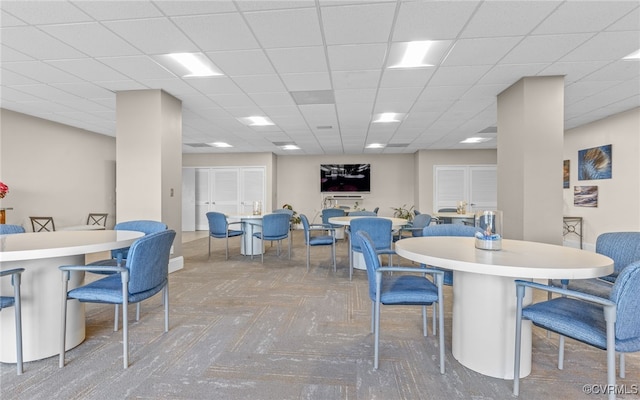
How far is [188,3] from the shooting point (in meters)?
2.46

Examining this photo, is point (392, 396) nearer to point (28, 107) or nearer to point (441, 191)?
point (28, 107)

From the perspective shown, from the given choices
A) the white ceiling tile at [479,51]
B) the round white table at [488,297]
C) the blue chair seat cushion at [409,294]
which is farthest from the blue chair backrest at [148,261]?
the white ceiling tile at [479,51]

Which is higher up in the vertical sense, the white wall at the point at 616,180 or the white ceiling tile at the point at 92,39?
the white ceiling tile at the point at 92,39

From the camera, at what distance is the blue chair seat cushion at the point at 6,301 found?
6.09 ft

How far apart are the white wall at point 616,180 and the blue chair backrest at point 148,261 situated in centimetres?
721

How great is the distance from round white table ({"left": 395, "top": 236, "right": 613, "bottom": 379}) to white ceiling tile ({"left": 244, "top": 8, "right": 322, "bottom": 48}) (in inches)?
81.5

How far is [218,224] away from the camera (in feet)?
17.5

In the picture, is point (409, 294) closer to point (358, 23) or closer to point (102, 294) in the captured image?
point (102, 294)

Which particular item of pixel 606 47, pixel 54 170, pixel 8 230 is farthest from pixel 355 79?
pixel 54 170

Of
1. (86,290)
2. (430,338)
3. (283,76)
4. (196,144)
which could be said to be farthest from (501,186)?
(196,144)

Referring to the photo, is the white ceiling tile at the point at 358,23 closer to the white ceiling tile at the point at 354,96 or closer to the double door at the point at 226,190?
the white ceiling tile at the point at 354,96

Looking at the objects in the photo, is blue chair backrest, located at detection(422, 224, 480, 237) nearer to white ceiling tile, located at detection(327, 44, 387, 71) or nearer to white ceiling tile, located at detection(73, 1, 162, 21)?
white ceiling tile, located at detection(327, 44, 387, 71)

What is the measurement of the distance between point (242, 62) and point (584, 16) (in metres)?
3.23

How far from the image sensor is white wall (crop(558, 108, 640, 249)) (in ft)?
17.5
